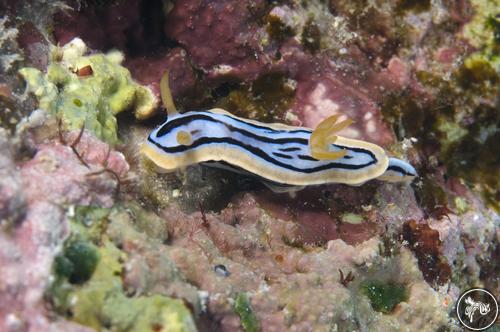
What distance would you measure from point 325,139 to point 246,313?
178 cm

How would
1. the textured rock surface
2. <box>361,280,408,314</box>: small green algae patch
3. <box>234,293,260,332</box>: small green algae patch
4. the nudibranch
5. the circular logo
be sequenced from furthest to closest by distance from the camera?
the circular logo
<box>361,280,408,314</box>: small green algae patch
the nudibranch
<box>234,293,260,332</box>: small green algae patch
the textured rock surface

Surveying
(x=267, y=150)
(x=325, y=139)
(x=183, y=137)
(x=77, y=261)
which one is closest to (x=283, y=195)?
(x=267, y=150)

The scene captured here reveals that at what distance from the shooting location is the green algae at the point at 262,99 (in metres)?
4.90

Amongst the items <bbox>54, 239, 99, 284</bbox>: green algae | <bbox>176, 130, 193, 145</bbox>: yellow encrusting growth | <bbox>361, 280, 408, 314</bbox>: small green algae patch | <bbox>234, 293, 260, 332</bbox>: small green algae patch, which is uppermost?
<bbox>54, 239, 99, 284</bbox>: green algae

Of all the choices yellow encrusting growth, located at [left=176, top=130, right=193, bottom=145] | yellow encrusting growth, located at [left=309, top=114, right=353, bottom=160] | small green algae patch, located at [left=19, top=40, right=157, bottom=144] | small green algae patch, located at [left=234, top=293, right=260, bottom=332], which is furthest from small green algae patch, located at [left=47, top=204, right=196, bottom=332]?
yellow encrusting growth, located at [left=309, top=114, right=353, bottom=160]

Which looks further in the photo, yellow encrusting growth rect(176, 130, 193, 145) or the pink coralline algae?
yellow encrusting growth rect(176, 130, 193, 145)

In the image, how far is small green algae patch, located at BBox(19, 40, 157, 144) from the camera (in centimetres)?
364

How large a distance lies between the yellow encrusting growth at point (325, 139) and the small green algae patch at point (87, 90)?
1.62 m

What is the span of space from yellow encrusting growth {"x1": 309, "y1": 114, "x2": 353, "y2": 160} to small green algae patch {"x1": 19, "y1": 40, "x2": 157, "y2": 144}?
1.62 meters

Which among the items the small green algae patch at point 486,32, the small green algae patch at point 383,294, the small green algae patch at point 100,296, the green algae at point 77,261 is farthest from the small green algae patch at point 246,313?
the small green algae patch at point 486,32

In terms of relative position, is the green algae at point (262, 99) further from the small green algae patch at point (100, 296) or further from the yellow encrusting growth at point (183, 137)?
the small green algae patch at point (100, 296)

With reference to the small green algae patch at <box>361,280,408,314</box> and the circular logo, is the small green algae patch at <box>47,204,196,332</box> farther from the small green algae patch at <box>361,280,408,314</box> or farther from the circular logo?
the circular logo

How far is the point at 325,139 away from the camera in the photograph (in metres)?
4.30

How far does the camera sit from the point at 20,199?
8.36 feet
